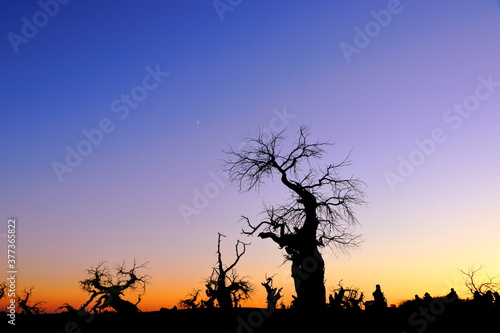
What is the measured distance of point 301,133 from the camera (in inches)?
814

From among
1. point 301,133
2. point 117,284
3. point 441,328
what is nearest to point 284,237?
point 301,133

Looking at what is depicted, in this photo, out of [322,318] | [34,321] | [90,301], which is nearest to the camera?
[322,318]

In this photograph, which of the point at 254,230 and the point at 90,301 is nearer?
the point at 254,230

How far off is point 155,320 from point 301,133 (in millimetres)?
12496

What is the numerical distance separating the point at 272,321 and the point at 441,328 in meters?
7.47

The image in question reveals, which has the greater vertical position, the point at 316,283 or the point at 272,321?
the point at 316,283

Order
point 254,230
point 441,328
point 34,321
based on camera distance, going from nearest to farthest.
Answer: point 441,328
point 254,230
point 34,321

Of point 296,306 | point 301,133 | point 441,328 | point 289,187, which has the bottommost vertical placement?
point 441,328

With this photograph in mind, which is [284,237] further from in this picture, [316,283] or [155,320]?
[155,320]

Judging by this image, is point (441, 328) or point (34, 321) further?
point (34, 321)

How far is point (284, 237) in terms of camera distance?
19.9m

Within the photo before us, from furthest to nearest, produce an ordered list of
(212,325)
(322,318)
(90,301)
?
1. (90,301)
2. (212,325)
3. (322,318)

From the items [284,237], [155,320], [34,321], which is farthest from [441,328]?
[34,321]

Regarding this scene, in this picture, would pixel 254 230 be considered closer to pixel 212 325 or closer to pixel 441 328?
pixel 212 325
